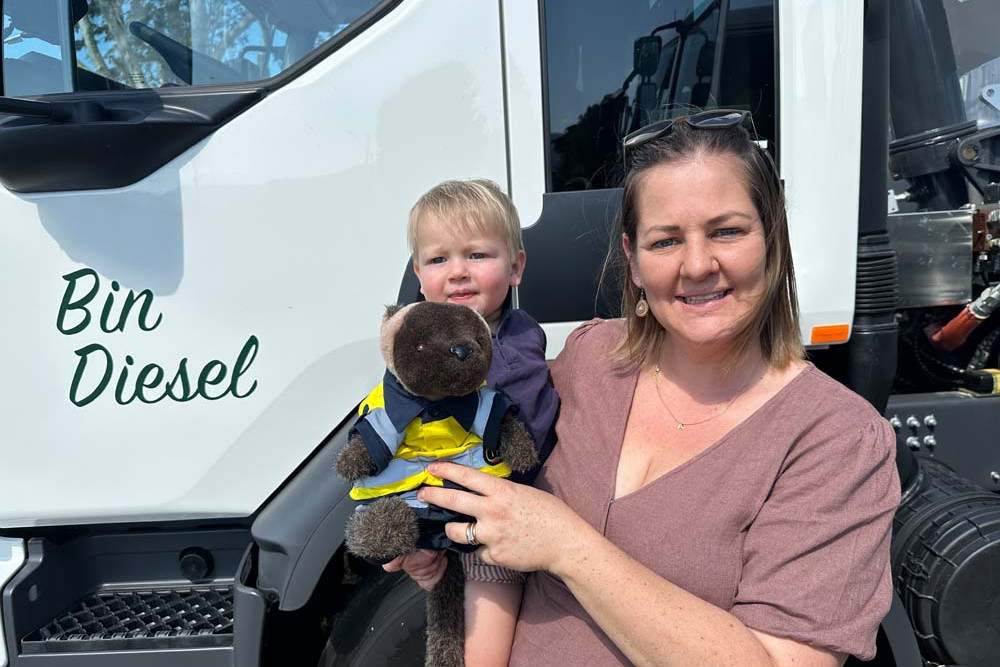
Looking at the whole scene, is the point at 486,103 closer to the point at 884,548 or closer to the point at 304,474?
the point at 304,474

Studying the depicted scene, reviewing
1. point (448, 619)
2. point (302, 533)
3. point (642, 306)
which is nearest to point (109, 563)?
point (302, 533)

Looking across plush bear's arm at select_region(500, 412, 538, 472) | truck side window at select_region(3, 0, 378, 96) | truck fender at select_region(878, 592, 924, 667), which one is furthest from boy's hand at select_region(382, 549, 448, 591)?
truck side window at select_region(3, 0, 378, 96)

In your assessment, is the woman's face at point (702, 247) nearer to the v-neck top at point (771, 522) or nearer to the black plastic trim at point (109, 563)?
the v-neck top at point (771, 522)

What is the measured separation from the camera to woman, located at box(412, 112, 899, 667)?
3.46ft

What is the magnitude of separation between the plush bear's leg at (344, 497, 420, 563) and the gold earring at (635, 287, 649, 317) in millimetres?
587

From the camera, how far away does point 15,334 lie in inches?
66.2

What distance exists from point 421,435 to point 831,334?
1.18 meters

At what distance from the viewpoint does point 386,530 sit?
3.98 feet

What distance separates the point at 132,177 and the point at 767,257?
4.62 feet

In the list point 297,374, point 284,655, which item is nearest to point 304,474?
point 297,374

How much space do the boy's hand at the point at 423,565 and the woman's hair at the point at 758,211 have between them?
68cm

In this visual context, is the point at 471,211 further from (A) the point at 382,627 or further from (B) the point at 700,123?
(A) the point at 382,627

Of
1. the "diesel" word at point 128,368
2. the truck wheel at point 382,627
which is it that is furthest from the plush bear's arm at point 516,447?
the "diesel" word at point 128,368

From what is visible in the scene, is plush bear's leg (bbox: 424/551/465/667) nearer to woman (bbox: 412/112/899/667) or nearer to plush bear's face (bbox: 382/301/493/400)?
woman (bbox: 412/112/899/667)
